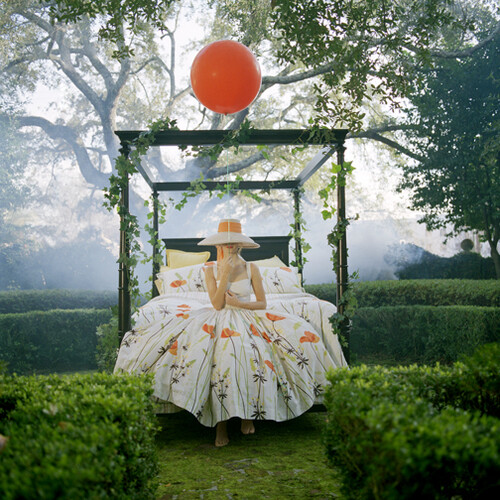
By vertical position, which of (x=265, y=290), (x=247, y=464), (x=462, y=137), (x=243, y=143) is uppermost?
(x=462, y=137)

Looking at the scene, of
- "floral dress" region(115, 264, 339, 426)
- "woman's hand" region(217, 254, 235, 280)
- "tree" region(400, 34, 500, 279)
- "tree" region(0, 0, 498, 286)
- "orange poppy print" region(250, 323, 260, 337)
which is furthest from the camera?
"tree" region(0, 0, 498, 286)

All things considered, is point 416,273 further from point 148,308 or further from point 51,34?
point 51,34

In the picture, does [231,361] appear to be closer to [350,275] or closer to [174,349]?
[174,349]

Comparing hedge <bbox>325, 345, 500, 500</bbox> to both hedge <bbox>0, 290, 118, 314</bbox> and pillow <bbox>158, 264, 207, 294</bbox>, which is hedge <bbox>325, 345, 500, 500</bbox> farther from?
hedge <bbox>0, 290, 118, 314</bbox>

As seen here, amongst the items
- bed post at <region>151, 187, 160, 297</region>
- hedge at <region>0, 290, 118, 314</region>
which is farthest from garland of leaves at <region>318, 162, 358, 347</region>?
hedge at <region>0, 290, 118, 314</region>

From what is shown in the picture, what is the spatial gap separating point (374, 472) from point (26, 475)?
100 centimetres

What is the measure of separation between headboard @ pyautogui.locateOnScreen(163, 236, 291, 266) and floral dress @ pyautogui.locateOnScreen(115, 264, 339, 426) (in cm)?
231

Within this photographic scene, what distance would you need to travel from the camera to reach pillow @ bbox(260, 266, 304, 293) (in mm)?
5383

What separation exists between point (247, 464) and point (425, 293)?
585 cm

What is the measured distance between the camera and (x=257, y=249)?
6531mm

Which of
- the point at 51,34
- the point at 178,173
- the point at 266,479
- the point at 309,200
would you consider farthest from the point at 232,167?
the point at 266,479

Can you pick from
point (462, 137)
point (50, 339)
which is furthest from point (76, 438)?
point (462, 137)

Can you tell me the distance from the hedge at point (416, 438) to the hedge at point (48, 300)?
8107 millimetres

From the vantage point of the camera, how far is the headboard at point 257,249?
255 inches
